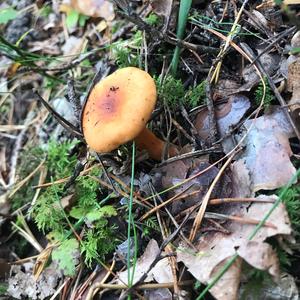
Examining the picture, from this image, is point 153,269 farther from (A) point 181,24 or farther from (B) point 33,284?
(A) point 181,24

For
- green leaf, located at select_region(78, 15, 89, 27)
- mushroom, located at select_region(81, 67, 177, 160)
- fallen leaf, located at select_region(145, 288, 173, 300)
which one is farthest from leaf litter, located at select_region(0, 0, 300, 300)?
green leaf, located at select_region(78, 15, 89, 27)

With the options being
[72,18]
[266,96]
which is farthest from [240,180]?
[72,18]

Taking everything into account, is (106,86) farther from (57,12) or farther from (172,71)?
(57,12)

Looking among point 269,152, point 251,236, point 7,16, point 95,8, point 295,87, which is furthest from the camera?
point 95,8

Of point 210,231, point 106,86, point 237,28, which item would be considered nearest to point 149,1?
point 237,28

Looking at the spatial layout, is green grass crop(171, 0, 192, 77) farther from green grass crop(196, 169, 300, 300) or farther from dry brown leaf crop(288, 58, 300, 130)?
green grass crop(196, 169, 300, 300)
